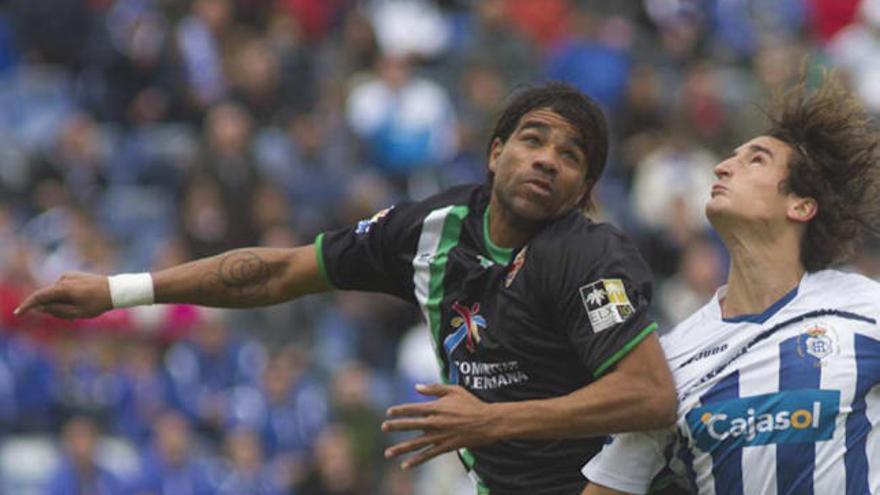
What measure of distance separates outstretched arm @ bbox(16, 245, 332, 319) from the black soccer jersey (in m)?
0.11

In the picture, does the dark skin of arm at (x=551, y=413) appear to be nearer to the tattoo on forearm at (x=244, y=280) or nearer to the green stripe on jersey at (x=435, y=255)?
the green stripe on jersey at (x=435, y=255)

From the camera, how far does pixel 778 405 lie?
6477 mm

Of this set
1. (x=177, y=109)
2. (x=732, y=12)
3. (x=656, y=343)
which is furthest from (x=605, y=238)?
(x=732, y=12)

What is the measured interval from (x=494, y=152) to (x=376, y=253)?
0.55 m

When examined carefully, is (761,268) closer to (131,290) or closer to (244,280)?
(244,280)

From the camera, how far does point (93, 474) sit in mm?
13156

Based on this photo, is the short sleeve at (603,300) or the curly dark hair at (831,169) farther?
the curly dark hair at (831,169)

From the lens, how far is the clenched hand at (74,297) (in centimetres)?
715

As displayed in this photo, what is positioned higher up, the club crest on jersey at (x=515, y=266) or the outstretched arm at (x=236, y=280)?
the outstretched arm at (x=236, y=280)

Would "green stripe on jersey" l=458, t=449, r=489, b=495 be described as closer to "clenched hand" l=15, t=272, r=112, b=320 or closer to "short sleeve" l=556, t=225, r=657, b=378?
"short sleeve" l=556, t=225, r=657, b=378

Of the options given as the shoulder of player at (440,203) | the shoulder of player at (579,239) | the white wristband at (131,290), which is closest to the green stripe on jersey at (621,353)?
the shoulder of player at (579,239)

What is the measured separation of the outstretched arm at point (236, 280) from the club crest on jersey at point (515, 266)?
82 centimetres

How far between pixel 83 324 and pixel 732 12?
7469mm

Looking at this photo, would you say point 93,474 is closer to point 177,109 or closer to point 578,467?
point 177,109
